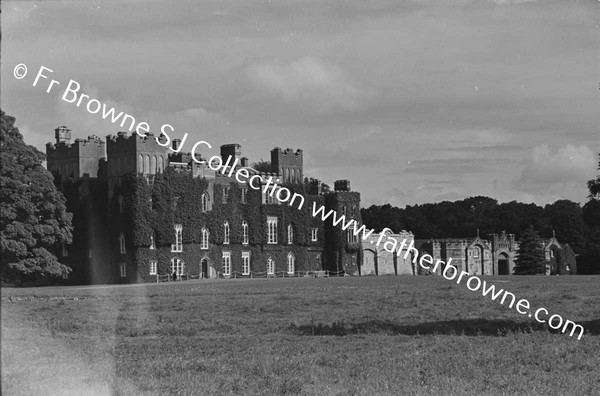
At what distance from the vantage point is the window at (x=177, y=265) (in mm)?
61438

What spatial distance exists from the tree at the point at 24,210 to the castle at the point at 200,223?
866 centimetres

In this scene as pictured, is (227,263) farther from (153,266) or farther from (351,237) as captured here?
(153,266)

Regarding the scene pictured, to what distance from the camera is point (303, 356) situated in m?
16.9

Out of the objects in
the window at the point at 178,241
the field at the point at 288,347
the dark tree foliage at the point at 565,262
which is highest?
the window at the point at 178,241

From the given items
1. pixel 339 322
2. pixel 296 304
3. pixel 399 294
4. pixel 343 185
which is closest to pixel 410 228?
pixel 343 185

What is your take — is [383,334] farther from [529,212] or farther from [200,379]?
[529,212]

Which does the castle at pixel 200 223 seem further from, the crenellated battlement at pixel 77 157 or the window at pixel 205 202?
the crenellated battlement at pixel 77 157

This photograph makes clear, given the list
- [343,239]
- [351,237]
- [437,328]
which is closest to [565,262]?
[351,237]

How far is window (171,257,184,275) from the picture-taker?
61.4 m

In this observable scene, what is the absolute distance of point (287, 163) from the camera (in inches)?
1254

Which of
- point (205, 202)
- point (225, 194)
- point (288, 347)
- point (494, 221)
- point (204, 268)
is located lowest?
point (288, 347)

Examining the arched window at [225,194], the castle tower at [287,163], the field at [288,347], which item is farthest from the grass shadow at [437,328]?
the arched window at [225,194]

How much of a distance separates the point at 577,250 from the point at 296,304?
193ft

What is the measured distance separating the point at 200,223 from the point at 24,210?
47816 millimetres
